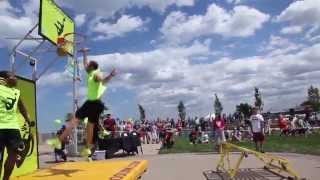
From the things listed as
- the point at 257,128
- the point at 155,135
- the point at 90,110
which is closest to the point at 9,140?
the point at 90,110

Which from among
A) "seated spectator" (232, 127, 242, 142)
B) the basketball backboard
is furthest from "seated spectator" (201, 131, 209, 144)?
the basketball backboard

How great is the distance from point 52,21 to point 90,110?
507 inches

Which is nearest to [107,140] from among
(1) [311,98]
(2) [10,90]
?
(2) [10,90]

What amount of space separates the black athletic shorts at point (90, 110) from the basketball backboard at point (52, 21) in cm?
1153

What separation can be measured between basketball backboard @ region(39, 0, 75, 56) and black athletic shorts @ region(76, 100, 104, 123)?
11.5 m

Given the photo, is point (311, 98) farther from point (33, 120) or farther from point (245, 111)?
point (33, 120)

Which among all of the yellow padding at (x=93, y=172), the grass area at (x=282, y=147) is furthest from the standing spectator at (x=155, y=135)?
the yellow padding at (x=93, y=172)

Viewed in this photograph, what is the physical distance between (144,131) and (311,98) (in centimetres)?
5719

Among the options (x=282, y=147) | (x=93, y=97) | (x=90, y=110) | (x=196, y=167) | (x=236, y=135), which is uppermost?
(x=93, y=97)

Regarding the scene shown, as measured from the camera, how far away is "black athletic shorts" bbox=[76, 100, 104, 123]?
9578 mm

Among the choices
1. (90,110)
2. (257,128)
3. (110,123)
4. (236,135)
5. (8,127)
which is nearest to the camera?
(8,127)

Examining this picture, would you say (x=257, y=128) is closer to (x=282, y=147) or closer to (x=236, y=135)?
(x=282, y=147)

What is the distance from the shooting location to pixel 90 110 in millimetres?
9594

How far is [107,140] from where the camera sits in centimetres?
2259
